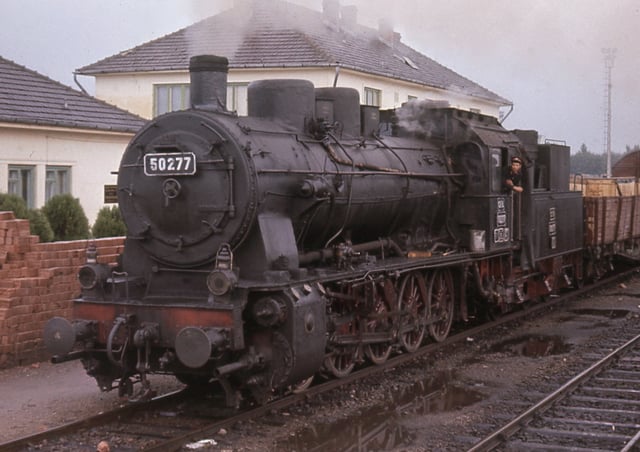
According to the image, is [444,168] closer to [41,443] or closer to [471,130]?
[471,130]

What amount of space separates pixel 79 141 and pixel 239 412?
35.2 ft

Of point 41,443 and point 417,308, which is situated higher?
point 417,308

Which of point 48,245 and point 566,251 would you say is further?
point 566,251

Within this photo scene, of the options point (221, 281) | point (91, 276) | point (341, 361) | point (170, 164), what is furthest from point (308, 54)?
point (221, 281)

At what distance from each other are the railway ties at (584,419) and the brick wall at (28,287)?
5.65m

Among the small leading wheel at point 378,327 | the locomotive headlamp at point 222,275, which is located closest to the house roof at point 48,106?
the small leading wheel at point 378,327

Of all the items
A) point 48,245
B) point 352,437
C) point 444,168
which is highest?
point 444,168

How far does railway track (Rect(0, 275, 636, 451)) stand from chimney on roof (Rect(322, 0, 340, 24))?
15703 mm

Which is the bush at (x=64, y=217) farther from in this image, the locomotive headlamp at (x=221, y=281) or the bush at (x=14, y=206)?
the locomotive headlamp at (x=221, y=281)

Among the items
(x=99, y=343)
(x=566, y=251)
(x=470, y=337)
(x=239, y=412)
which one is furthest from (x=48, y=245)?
(x=566, y=251)

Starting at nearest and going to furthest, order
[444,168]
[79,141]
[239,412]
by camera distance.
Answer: [239,412]
[444,168]
[79,141]

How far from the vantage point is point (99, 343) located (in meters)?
7.96

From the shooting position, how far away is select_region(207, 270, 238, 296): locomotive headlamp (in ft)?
24.1

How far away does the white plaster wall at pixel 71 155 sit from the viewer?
50.8 ft
